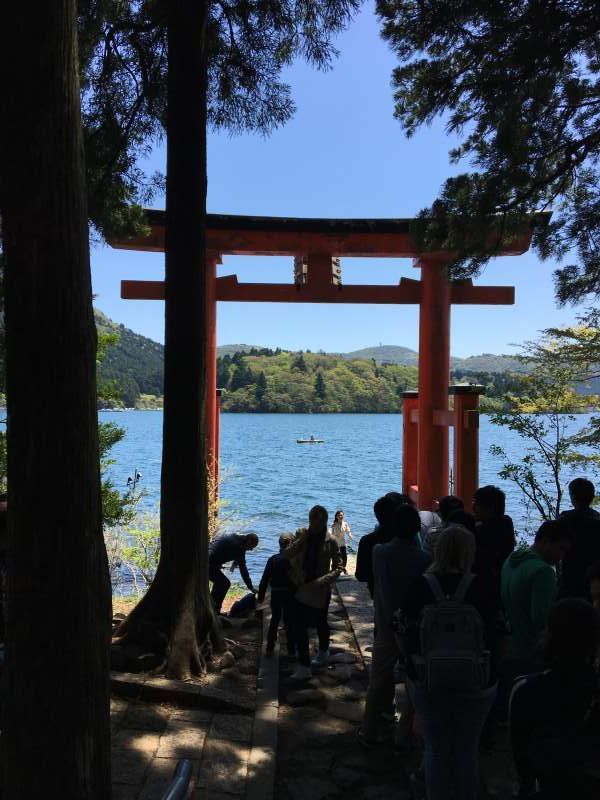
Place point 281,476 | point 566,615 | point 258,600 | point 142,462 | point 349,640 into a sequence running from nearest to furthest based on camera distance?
point 566,615
point 349,640
point 258,600
point 281,476
point 142,462

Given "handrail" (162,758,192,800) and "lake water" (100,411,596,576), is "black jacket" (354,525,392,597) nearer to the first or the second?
"handrail" (162,758,192,800)

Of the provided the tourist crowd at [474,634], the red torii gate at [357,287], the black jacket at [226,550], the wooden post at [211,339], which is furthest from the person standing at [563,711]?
the wooden post at [211,339]

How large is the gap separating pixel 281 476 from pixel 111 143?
27.7 meters

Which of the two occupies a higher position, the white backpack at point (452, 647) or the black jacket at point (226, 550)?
the white backpack at point (452, 647)

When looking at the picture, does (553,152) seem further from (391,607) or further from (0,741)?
(0,741)

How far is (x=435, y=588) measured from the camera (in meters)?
2.68

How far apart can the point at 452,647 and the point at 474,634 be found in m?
0.10

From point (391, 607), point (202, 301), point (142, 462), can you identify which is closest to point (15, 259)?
point (391, 607)

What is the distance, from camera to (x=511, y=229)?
6203mm

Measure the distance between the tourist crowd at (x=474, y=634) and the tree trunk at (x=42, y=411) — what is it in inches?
52.6

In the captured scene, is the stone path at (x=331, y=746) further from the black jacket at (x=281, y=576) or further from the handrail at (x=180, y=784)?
the handrail at (x=180, y=784)

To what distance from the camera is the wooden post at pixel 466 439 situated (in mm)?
8195

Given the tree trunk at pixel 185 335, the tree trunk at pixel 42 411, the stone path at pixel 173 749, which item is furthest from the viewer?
the tree trunk at pixel 185 335

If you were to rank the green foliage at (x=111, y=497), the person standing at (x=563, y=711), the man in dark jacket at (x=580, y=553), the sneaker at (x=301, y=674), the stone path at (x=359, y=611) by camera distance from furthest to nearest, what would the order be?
the green foliage at (x=111, y=497), the stone path at (x=359, y=611), the sneaker at (x=301, y=674), the man in dark jacket at (x=580, y=553), the person standing at (x=563, y=711)
